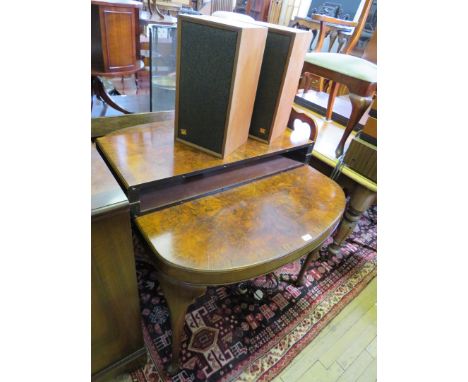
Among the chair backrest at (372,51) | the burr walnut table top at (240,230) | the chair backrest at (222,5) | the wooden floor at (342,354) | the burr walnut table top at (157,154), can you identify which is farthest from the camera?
the chair backrest at (222,5)

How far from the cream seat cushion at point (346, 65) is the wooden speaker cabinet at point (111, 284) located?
1103mm

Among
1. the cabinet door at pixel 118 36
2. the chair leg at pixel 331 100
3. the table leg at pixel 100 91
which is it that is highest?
the cabinet door at pixel 118 36

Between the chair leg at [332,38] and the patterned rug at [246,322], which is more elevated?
the chair leg at [332,38]

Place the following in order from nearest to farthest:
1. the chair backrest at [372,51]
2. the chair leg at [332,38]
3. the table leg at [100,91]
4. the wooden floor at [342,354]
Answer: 1. the wooden floor at [342,354]
2. the table leg at [100,91]
3. the chair backrest at [372,51]
4. the chair leg at [332,38]

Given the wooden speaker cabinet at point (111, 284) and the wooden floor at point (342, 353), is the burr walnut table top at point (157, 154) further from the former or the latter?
the wooden floor at point (342, 353)

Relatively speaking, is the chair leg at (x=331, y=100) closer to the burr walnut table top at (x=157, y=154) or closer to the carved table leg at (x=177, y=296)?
the burr walnut table top at (x=157, y=154)

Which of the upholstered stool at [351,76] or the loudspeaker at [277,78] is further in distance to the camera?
the upholstered stool at [351,76]

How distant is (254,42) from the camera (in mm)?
750

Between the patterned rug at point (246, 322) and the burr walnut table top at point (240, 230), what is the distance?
0.19m

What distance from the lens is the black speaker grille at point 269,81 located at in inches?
33.2

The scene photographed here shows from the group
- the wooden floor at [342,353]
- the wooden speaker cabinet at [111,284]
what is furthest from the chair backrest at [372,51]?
the wooden speaker cabinet at [111,284]

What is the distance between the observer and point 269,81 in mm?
912
